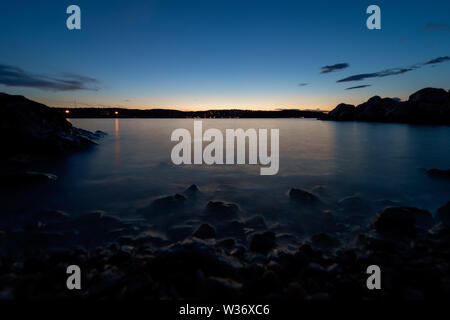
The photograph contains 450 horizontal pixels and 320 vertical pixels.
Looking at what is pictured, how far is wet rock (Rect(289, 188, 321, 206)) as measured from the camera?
5.08 metres

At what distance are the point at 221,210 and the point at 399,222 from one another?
3.49 metres

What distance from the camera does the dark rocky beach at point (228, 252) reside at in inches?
92.0

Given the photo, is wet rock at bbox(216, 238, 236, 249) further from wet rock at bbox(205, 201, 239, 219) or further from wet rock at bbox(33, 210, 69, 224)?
wet rock at bbox(33, 210, 69, 224)

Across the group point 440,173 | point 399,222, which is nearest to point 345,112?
point 440,173

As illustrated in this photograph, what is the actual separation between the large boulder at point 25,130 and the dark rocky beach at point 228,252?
8.55 meters

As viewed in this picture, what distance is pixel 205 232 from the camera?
12.2 ft

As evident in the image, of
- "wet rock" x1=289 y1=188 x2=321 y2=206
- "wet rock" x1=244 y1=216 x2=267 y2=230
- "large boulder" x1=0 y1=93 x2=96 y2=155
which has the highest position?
"large boulder" x1=0 y1=93 x2=96 y2=155

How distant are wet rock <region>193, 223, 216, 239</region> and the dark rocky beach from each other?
0.06 feet

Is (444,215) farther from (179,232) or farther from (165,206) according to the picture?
(165,206)

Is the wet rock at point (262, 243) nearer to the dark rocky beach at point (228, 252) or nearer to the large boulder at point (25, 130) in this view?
the dark rocky beach at point (228, 252)

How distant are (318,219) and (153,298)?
3471 millimetres

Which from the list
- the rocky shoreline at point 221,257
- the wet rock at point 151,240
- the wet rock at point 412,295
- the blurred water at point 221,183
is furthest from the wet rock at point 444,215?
the wet rock at point 151,240
